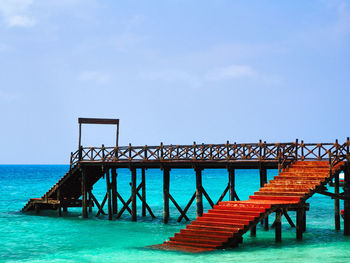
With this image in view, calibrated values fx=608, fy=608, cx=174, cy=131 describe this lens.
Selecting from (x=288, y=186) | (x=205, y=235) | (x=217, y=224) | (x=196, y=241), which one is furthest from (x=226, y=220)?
(x=288, y=186)

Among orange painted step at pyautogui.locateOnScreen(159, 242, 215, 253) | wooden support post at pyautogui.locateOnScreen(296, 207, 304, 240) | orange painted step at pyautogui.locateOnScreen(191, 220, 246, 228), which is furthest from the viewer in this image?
wooden support post at pyautogui.locateOnScreen(296, 207, 304, 240)

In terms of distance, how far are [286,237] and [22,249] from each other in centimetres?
1110

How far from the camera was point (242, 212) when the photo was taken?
22.6 m

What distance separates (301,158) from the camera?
27.4 m

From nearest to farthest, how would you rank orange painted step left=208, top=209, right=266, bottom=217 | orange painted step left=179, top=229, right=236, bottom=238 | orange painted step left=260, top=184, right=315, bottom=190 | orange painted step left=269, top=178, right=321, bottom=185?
orange painted step left=179, top=229, right=236, bottom=238
orange painted step left=208, top=209, right=266, bottom=217
orange painted step left=260, top=184, right=315, bottom=190
orange painted step left=269, top=178, right=321, bottom=185

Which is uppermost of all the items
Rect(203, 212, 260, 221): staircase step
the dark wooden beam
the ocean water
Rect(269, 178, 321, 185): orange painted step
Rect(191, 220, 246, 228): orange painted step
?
the dark wooden beam

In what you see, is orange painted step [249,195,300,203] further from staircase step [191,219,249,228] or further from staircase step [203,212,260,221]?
staircase step [191,219,249,228]

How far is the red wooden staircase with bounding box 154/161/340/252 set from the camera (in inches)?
850

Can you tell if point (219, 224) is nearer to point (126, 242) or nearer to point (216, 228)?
point (216, 228)

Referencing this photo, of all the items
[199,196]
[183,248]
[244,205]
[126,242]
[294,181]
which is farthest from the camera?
[199,196]

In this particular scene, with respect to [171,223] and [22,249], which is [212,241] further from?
[171,223]

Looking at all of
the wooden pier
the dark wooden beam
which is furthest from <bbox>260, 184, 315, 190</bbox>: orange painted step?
the dark wooden beam

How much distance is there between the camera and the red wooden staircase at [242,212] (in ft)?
70.8

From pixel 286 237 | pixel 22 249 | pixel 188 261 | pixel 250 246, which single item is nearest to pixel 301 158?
pixel 286 237
